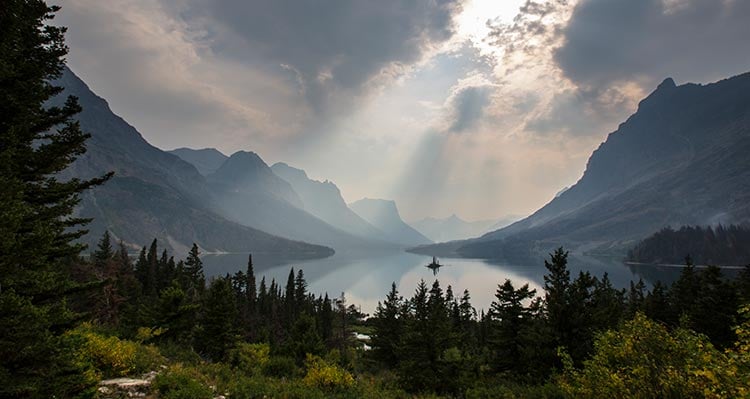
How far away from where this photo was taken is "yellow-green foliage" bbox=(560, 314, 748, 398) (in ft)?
25.8

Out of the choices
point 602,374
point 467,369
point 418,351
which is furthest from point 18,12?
point 467,369

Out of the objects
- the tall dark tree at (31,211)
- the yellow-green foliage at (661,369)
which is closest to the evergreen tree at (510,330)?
the yellow-green foliage at (661,369)

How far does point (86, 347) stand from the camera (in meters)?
14.0

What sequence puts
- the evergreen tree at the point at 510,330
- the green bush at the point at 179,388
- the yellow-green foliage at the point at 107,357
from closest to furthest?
1. the green bush at the point at 179,388
2. the yellow-green foliage at the point at 107,357
3. the evergreen tree at the point at 510,330

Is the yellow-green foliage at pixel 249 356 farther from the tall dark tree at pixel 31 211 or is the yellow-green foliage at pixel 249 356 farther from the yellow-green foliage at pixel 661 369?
the yellow-green foliage at pixel 661 369

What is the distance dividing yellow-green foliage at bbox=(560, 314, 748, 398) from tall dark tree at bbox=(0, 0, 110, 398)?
1522 cm

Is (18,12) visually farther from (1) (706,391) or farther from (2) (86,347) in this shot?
(1) (706,391)

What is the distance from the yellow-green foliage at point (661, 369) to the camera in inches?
310

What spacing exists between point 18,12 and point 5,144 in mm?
4445

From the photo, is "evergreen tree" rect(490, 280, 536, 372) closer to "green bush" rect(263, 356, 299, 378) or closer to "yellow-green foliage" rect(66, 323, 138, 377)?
"green bush" rect(263, 356, 299, 378)

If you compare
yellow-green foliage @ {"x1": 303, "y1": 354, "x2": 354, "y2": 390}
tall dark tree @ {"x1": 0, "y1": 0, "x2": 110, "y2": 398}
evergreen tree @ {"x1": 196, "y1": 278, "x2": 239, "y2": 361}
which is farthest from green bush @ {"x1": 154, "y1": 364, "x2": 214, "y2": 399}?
evergreen tree @ {"x1": 196, "y1": 278, "x2": 239, "y2": 361}

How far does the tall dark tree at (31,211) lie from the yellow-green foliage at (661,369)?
1522 centimetres

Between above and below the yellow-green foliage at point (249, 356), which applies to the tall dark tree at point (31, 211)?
above

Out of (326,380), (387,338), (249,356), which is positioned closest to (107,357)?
(326,380)
